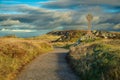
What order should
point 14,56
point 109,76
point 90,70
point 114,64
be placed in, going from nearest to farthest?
1. point 109,76
2. point 114,64
3. point 90,70
4. point 14,56

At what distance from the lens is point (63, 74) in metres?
20.8

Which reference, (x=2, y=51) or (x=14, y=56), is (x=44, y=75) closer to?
(x=14, y=56)

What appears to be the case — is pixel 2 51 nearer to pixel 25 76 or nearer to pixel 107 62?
pixel 25 76

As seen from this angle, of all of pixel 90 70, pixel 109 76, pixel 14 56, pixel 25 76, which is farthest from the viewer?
pixel 14 56

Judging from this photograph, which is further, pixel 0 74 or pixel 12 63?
pixel 12 63

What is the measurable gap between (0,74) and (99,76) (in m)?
5.94

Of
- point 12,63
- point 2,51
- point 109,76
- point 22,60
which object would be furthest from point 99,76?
point 2,51

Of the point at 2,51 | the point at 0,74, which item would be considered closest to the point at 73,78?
the point at 0,74

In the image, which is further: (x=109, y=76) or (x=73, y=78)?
(x=73, y=78)

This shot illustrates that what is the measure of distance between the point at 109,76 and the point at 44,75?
5953 millimetres

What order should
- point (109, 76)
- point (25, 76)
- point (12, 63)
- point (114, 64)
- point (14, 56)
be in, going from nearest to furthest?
point (109, 76)
point (114, 64)
point (25, 76)
point (12, 63)
point (14, 56)

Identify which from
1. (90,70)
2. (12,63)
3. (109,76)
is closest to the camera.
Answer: (109,76)

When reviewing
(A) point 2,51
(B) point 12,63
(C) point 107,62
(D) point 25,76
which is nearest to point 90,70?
(C) point 107,62

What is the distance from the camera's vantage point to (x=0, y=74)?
18.7 m
